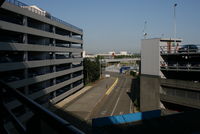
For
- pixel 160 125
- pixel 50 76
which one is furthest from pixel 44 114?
pixel 50 76

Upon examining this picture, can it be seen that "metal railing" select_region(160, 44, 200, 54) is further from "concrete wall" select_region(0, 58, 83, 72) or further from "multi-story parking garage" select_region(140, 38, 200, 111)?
"concrete wall" select_region(0, 58, 83, 72)

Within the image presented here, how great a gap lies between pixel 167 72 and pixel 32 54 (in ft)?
55.8

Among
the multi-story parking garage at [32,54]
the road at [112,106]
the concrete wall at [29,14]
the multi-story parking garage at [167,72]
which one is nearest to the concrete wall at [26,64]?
the multi-story parking garage at [32,54]

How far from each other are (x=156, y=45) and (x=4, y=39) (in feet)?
51.1

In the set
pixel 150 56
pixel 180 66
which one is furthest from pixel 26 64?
pixel 180 66

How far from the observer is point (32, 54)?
22.6 m

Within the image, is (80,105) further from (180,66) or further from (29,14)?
(180,66)

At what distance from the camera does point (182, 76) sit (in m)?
Result: 20.9

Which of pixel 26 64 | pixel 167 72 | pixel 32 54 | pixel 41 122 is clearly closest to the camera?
pixel 41 122

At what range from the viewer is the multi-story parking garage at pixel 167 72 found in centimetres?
1797

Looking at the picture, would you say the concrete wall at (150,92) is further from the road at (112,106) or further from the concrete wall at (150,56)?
the road at (112,106)

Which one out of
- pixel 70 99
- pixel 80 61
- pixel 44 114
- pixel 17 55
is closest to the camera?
pixel 44 114

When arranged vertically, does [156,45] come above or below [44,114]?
above

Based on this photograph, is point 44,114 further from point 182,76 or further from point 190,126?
point 182,76
